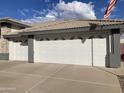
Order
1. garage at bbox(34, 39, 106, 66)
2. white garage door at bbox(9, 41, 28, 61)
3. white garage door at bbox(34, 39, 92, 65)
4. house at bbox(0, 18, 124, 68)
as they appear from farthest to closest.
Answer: white garage door at bbox(9, 41, 28, 61)
white garage door at bbox(34, 39, 92, 65)
garage at bbox(34, 39, 106, 66)
house at bbox(0, 18, 124, 68)

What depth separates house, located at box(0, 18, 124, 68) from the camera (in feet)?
38.9

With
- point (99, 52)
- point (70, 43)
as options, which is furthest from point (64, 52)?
point (99, 52)

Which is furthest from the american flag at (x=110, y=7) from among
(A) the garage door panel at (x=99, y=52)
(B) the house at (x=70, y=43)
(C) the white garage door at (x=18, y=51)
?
(C) the white garage door at (x=18, y=51)

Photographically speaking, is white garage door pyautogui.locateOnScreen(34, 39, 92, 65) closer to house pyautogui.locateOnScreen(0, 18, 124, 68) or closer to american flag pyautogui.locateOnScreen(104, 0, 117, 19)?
house pyautogui.locateOnScreen(0, 18, 124, 68)

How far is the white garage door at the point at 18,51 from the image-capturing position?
1672 cm

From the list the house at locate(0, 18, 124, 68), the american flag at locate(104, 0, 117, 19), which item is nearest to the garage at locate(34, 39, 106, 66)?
the house at locate(0, 18, 124, 68)

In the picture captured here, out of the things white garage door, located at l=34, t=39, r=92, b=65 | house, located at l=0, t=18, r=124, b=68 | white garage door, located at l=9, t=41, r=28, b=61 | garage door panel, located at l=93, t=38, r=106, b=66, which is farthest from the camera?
white garage door, located at l=9, t=41, r=28, b=61

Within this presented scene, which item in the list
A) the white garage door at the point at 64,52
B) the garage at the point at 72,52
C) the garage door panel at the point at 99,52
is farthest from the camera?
the white garage door at the point at 64,52

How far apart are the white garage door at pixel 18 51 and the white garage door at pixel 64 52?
66.9 inches

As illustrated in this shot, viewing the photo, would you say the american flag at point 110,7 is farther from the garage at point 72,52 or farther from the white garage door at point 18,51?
the white garage door at point 18,51

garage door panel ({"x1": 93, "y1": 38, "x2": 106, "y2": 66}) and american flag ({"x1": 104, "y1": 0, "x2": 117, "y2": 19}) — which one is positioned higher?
american flag ({"x1": 104, "y1": 0, "x2": 117, "y2": 19})

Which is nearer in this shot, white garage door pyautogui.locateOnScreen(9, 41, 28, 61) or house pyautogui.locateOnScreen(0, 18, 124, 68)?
house pyautogui.locateOnScreen(0, 18, 124, 68)

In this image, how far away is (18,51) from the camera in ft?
57.0

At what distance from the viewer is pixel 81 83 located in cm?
759
